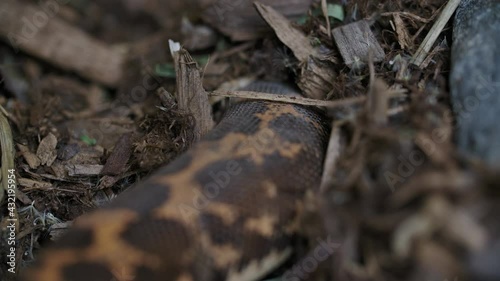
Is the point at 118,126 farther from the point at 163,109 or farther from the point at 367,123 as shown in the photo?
the point at 367,123

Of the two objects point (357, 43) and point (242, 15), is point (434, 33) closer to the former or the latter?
point (357, 43)

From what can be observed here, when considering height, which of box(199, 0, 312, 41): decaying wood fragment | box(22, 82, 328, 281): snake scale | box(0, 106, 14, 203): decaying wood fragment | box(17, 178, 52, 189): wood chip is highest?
box(199, 0, 312, 41): decaying wood fragment

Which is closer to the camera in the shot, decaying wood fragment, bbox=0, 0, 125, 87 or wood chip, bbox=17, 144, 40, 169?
wood chip, bbox=17, 144, 40, 169

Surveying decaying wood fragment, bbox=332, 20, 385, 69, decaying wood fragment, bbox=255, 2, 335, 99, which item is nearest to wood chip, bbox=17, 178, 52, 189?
decaying wood fragment, bbox=255, 2, 335, 99

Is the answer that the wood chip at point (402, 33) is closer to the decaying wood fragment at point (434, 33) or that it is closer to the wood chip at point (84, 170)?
the decaying wood fragment at point (434, 33)

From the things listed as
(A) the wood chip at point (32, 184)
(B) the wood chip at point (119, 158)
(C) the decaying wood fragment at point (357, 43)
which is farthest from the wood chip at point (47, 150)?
(C) the decaying wood fragment at point (357, 43)

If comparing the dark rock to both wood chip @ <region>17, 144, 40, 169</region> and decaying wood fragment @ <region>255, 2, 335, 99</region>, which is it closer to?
decaying wood fragment @ <region>255, 2, 335, 99</region>
